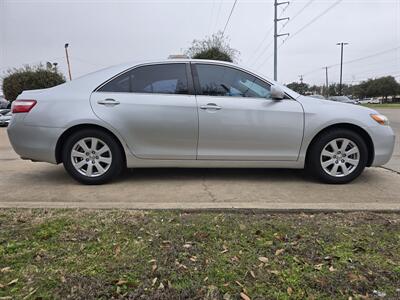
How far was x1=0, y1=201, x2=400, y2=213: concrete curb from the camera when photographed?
3484 millimetres

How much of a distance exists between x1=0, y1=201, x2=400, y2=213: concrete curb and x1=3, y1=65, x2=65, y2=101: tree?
111 feet

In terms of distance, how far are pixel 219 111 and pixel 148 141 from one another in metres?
0.93

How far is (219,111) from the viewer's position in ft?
14.7

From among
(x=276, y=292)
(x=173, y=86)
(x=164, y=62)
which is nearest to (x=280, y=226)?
(x=276, y=292)

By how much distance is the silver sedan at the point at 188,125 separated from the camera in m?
4.46

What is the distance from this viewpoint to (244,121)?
4492 mm

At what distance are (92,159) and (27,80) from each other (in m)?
34.3

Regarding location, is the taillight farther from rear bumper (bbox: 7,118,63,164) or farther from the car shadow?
the car shadow

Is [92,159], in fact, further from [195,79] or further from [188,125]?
[195,79]

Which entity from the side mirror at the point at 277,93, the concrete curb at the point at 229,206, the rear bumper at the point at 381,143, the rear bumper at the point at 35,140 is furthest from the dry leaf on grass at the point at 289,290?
the rear bumper at the point at 35,140

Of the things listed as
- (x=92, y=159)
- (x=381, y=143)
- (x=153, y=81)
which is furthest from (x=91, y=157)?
(x=381, y=143)

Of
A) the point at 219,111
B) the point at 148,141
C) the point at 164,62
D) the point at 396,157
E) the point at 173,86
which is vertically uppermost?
the point at 164,62

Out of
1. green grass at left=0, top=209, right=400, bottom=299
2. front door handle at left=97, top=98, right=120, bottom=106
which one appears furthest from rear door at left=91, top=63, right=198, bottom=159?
green grass at left=0, top=209, right=400, bottom=299

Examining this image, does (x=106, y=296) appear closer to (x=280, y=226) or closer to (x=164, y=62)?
(x=280, y=226)
